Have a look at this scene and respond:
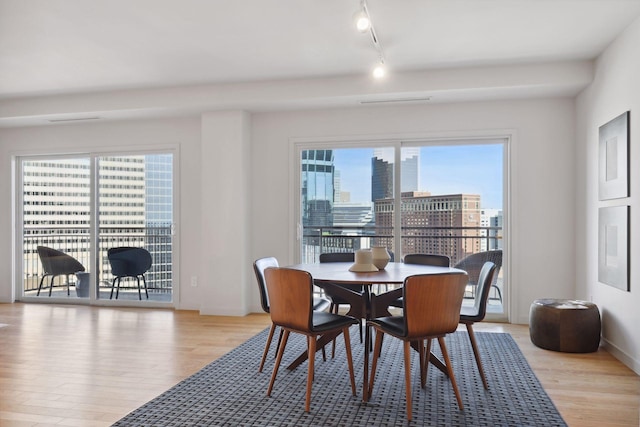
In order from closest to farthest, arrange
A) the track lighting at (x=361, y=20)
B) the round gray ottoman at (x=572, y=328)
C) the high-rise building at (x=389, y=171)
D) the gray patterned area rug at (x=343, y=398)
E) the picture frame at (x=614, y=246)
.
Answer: the gray patterned area rug at (x=343, y=398), the track lighting at (x=361, y=20), the picture frame at (x=614, y=246), the round gray ottoman at (x=572, y=328), the high-rise building at (x=389, y=171)

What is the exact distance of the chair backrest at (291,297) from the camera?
2.92 m

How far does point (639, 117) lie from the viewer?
3570mm

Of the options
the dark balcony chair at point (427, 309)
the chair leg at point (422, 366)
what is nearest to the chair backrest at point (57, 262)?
the chair leg at point (422, 366)

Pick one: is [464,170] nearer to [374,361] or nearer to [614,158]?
[614,158]

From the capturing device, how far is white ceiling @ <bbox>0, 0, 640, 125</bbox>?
137 inches

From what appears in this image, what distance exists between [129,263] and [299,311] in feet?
13.4

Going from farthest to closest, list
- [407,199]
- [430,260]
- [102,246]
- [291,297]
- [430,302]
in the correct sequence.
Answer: [102,246] → [407,199] → [430,260] → [291,297] → [430,302]

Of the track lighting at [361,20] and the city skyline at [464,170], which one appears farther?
the city skyline at [464,170]

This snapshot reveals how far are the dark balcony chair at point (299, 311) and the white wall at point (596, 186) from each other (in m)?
2.23

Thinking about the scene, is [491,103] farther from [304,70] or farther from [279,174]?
[279,174]

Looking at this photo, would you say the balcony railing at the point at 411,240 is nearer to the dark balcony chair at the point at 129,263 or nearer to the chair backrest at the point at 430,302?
the dark balcony chair at the point at 129,263

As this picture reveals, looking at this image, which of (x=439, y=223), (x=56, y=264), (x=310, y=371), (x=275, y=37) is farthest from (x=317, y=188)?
(x=56, y=264)

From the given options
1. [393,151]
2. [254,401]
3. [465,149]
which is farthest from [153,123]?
[254,401]

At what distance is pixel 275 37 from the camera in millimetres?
4055
